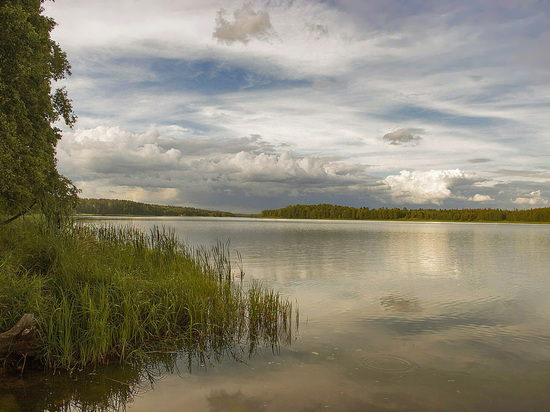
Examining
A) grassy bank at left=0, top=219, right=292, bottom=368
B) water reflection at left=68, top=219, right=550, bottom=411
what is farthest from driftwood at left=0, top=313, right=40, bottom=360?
water reflection at left=68, top=219, right=550, bottom=411

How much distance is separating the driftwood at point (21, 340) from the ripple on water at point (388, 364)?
6893mm

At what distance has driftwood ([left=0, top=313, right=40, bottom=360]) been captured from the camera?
23.7 ft

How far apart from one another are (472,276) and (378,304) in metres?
10.2

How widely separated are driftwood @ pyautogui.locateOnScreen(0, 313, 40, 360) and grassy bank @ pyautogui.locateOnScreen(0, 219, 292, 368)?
211 mm

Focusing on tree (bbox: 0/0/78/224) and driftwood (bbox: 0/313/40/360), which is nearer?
driftwood (bbox: 0/313/40/360)

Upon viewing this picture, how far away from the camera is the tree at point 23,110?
1545cm

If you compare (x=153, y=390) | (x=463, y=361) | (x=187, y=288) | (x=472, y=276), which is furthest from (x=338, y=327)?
(x=472, y=276)

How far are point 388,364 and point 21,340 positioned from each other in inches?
301

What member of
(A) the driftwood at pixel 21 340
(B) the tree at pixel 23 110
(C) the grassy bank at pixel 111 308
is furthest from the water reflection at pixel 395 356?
(B) the tree at pixel 23 110

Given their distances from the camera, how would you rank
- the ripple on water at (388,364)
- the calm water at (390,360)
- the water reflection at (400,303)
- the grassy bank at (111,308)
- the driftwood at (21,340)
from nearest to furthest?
the calm water at (390,360), the driftwood at (21,340), the grassy bank at (111,308), the ripple on water at (388,364), the water reflection at (400,303)

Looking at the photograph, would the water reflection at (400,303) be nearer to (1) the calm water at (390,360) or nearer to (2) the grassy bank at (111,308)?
(1) the calm water at (390,360)

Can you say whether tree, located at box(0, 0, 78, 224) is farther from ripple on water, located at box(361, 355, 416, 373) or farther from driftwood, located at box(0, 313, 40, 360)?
ripple on water, located at box(361, 355, 416, 373)

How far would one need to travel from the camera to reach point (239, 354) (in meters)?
9.16

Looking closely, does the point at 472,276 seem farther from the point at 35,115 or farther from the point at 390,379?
the point at 35,115
